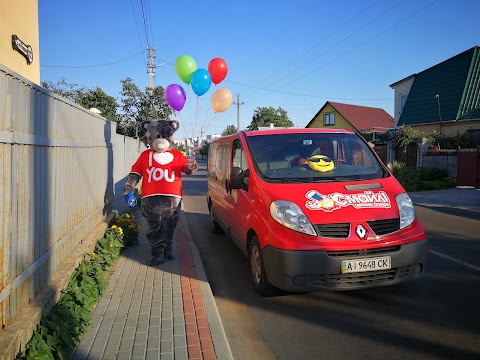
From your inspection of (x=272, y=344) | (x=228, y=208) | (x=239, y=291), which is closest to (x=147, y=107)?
(x=228, y=208)

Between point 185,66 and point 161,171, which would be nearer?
point 161,171

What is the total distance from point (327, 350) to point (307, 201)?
1.39 metres

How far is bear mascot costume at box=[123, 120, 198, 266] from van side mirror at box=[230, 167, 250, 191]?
3.62 ft

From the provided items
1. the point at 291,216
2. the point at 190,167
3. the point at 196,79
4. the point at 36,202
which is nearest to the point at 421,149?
the point at 196,79

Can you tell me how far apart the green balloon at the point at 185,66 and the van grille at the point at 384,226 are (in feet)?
20.4

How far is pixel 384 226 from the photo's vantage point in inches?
A: 148

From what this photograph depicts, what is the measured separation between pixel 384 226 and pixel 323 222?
65 cm

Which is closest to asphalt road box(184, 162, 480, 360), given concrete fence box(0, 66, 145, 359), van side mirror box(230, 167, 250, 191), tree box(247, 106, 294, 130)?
van side mirror box(230, 167, 250, 191)

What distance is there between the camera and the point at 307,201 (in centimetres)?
382

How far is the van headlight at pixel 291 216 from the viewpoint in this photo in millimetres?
3680

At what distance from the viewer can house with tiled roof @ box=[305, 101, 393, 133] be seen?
3828cm

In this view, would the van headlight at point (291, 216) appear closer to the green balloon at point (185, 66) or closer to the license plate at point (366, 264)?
the license plate at point (366, 264)

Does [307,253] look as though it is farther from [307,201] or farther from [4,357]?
[4,357]

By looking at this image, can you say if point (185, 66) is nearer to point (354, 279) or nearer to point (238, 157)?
point (238, 157)
